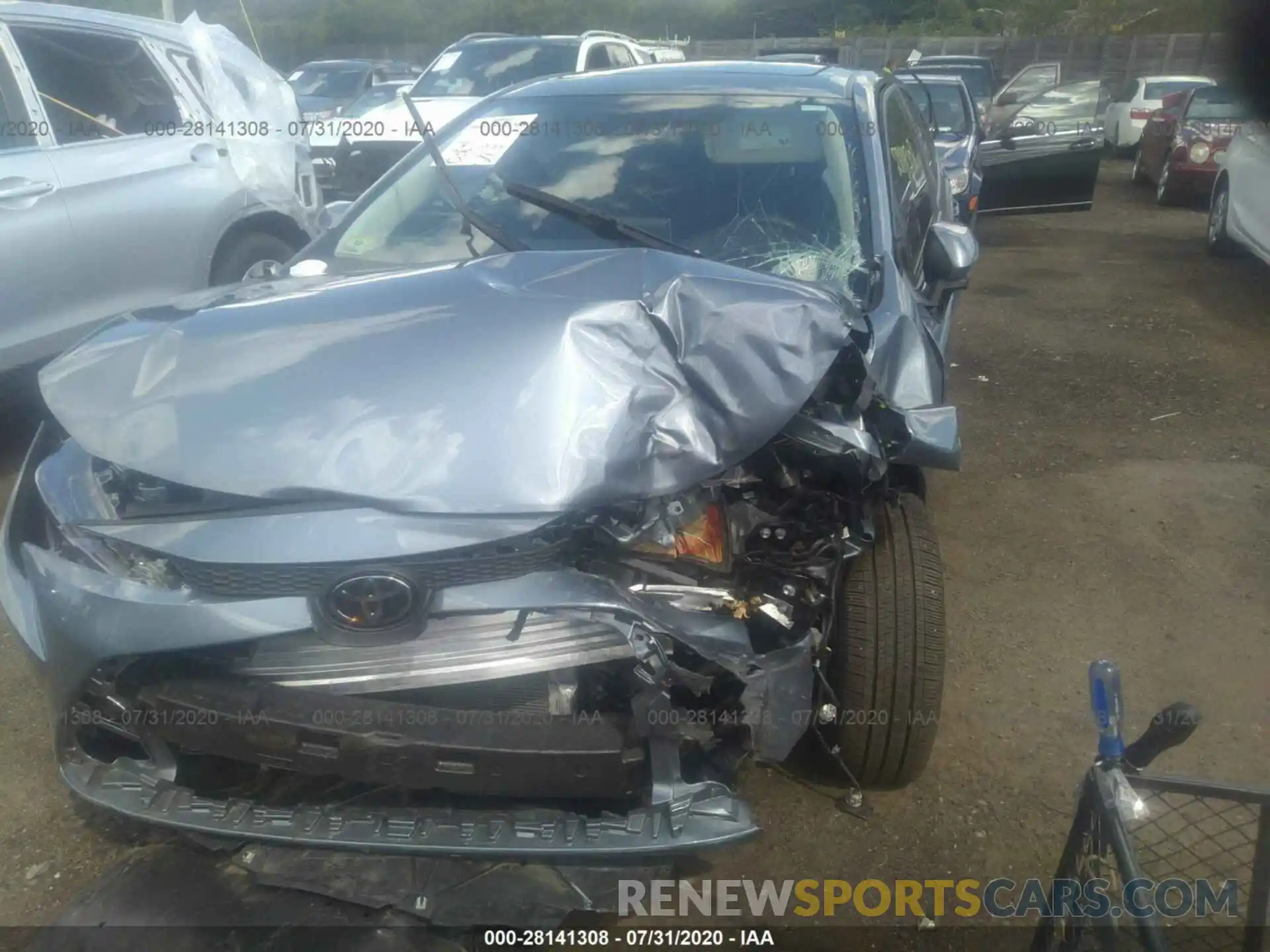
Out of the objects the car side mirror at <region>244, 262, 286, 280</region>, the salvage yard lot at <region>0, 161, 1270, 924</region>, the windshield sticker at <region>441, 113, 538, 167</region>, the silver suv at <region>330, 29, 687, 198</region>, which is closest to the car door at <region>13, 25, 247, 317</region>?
the salvage yard lot at <region>0, 161, 1270, 924</region>

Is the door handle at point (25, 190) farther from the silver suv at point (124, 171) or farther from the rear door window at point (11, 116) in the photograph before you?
the rear door window at point (11, 116)

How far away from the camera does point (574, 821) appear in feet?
6.69

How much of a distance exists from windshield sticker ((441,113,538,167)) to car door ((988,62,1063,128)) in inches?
361

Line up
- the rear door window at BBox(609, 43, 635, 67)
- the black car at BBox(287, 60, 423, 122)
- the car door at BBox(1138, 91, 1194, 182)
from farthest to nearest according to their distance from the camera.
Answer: the black car at BBox(287, 60, 423, 122) → the car door at BBox(1138, 91, 1194, 182) → the rear door window at BBox(609, 43, 635, 67)

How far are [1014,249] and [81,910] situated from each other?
9513 millimetres

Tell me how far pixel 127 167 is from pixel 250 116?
108 cm

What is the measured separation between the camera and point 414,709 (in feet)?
6.46

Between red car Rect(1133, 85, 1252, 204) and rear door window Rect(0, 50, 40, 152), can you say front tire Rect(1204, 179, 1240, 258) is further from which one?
rear door window Rect(0, 50, 40, 152)

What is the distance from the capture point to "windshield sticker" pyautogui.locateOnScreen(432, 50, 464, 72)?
997 cm

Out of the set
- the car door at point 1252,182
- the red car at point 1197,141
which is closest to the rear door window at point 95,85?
the car door at point 1252,182

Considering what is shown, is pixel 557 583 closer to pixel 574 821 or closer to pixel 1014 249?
pixel 574 821

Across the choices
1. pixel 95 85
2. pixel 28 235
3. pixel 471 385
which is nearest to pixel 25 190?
pixel 28 235

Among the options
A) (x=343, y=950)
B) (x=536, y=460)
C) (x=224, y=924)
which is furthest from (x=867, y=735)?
(x=224, y=924)

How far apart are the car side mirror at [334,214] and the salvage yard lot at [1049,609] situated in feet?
5.58
